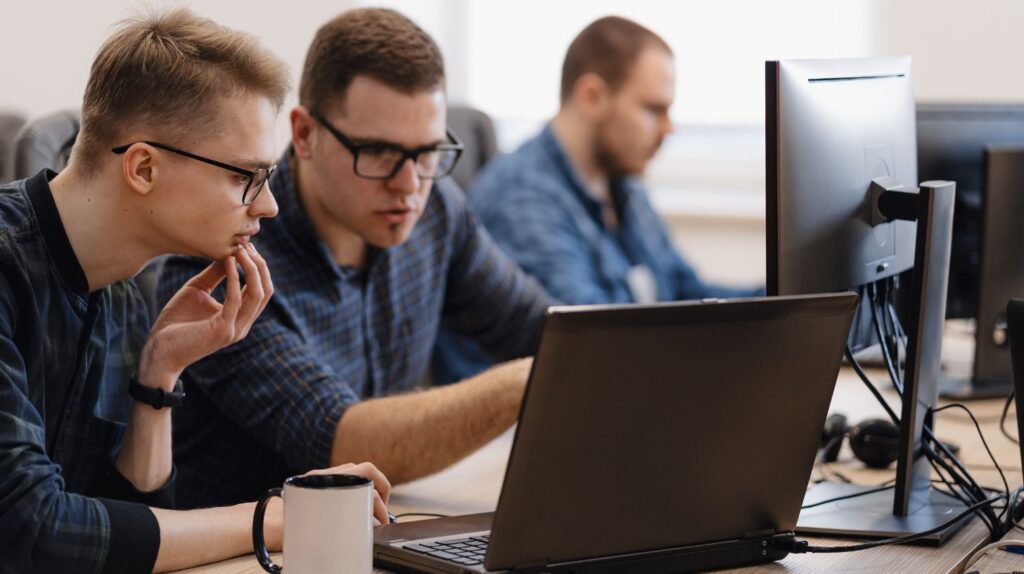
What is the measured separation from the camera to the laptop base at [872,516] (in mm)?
1298

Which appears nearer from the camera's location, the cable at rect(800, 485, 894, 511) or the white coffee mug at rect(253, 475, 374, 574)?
the white coffee mug at rect(253, 475, 374, 574)

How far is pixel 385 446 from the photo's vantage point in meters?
1.54

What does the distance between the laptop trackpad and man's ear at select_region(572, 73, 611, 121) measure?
1.61 m

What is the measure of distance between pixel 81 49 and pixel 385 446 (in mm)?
1301

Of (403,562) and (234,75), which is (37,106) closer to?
(234,75)

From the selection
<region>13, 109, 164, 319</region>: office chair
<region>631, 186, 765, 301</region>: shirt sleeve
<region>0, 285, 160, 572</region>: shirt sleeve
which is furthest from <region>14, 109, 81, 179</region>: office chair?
<region>631, 186, 765, 301</region>: shirt sleeve

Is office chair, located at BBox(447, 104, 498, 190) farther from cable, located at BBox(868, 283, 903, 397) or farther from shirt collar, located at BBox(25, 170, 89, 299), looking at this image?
shirt collar, located at BBox(25, 170, 89, 299)

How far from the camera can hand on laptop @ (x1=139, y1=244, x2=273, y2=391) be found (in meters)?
1.33

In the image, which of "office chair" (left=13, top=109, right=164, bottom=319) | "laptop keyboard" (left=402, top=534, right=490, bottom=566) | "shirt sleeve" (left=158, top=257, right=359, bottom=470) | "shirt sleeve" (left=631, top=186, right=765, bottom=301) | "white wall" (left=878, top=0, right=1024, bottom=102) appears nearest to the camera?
"laptop keyboard" (left=402, top=534, right=490, bottom=566)

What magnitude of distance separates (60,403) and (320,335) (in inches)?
21.3

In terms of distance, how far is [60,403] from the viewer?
1273mm

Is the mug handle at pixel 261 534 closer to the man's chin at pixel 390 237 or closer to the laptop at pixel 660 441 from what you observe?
the laptop at pixel 660 441

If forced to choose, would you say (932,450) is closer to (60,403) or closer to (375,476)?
(375,476)

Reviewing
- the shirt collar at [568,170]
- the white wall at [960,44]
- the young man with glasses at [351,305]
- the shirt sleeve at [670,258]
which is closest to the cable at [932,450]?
the young man with glasses at [351,305]
